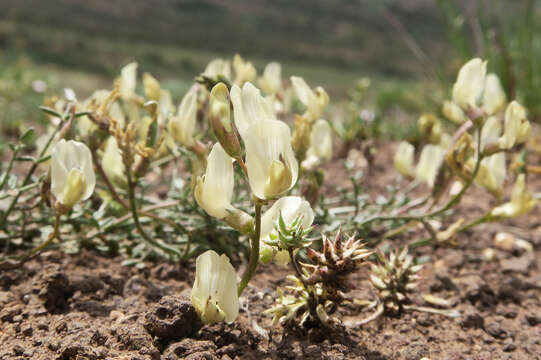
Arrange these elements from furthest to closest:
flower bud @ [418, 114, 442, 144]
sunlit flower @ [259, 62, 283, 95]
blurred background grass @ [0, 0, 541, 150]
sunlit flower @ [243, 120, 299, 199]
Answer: blurred background grass @ [0, 0, 541, 150], flower bud @ [418, 114, 442, 144], sunlit flower @ [259, 62, 283, 95], sunlit flower @ [243, 120, 299, 199]

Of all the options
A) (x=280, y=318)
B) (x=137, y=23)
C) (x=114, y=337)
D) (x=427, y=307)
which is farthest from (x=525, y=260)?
(x=137, y=23)

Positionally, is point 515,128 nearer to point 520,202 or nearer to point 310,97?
point 520,202

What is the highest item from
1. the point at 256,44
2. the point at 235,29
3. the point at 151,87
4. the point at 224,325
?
the point at 235,29

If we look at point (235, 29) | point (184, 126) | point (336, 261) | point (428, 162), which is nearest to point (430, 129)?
point (428, 162)

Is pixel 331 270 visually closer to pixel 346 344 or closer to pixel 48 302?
pixel 346 344

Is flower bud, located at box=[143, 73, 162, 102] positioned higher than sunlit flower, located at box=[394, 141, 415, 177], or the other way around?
flower bud, located at box=[143, 73, 162, 102]

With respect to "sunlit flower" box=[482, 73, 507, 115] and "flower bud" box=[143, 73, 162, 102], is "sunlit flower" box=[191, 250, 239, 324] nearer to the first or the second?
"flower bud" box=[143, 73, 162, 102]

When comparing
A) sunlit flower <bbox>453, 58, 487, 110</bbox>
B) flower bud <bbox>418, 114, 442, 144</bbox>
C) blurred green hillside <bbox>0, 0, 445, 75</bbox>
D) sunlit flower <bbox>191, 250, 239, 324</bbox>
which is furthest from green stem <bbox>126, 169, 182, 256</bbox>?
blurred green hillside <bbox>0, 0, 445, 75</bbox>
